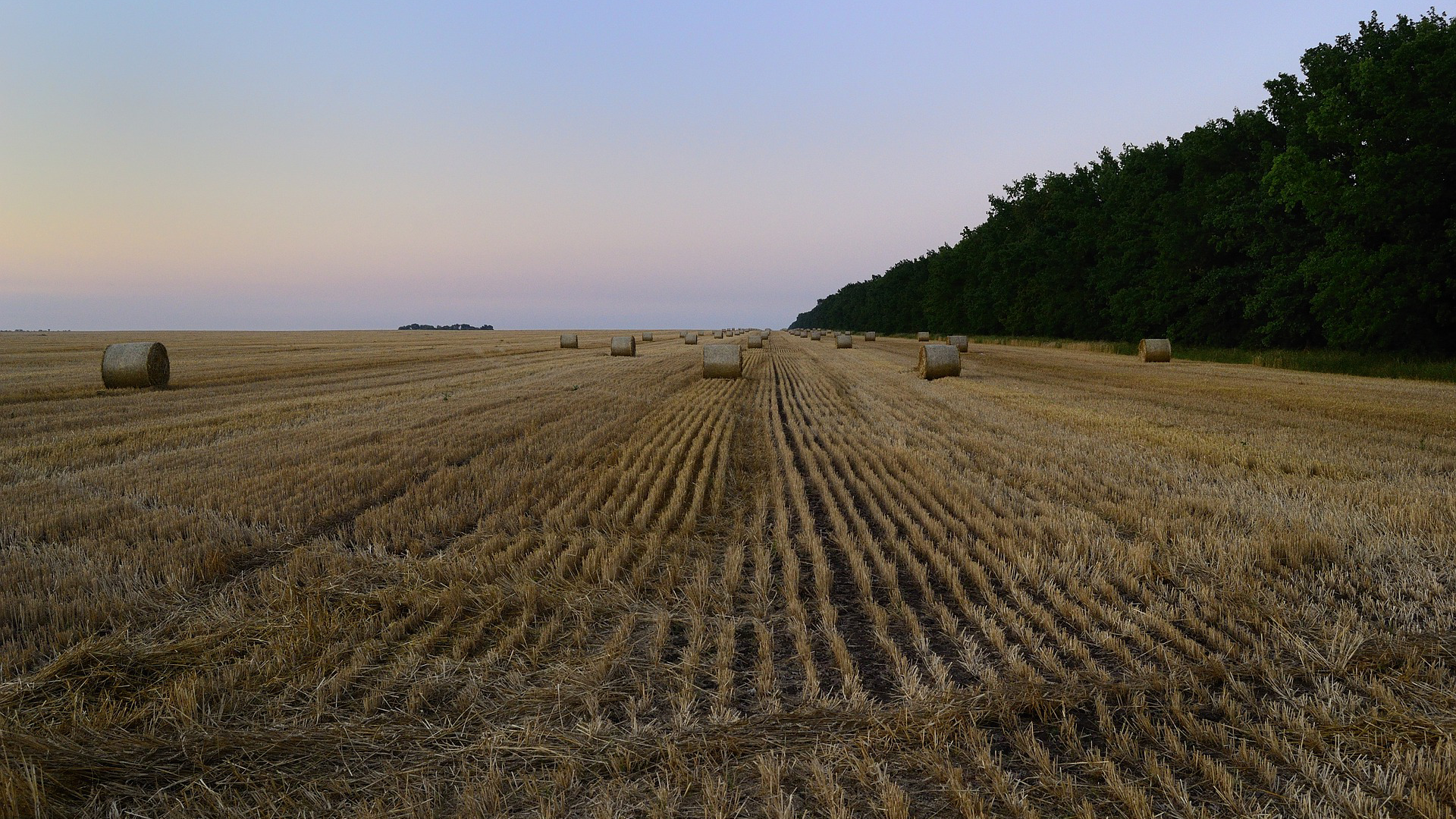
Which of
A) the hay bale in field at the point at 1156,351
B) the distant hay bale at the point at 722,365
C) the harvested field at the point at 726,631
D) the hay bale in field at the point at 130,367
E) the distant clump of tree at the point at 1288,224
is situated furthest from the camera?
the hay bale in field at the point at 1156,351

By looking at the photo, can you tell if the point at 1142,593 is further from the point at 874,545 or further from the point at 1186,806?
the point at 1186,806

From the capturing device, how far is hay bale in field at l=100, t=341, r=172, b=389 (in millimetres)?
17312

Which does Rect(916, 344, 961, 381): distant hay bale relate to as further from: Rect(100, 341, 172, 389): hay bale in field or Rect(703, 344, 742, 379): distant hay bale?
Rect(100, 341, 172, 389): hay bale in field

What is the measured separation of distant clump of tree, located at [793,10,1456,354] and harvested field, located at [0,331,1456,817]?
1736 centimetres

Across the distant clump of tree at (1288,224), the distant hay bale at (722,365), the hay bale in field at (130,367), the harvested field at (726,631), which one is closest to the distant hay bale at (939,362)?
the distant hay bale at (722,365)

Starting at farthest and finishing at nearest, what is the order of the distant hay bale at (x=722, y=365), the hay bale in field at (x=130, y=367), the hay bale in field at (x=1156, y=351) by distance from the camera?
the hay bale in field at (x=1156, y=351)
the distant hay bale at (x=722, y=365)
the hay bale in field at (x=130, y=367)

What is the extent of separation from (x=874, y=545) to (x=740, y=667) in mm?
2275

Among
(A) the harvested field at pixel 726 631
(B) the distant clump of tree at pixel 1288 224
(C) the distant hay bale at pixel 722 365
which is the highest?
(B) the distant clump of tree at pixel 1288 224

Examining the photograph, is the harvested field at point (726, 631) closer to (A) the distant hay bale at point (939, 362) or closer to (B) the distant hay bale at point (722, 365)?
(A) the distant hay bale at point (939, 362)

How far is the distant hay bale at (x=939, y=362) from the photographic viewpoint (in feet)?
70.7

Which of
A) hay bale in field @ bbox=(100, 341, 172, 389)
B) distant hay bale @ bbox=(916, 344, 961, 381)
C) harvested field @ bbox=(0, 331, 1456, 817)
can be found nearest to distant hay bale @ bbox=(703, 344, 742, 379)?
distant hay bale @ bbox=(916, 344, 961, 381)

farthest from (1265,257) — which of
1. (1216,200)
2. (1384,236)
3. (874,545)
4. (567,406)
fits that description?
(874,545)

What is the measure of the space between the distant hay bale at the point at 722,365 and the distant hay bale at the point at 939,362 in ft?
20.2

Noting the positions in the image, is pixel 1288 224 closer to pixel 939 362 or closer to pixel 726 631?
pixel 939 362
